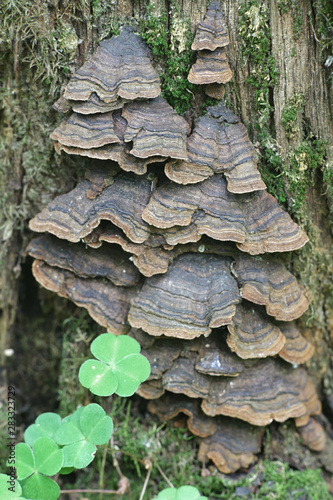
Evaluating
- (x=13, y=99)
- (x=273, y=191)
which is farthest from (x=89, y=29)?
(x=273, y=191)

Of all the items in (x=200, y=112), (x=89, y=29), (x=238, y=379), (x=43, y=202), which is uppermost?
(x=89, y=29)

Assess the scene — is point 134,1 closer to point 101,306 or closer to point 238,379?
point 101,306

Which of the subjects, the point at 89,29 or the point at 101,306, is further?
the point at 101,306

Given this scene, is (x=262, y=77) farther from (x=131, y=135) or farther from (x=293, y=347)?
(x=293, y=347)

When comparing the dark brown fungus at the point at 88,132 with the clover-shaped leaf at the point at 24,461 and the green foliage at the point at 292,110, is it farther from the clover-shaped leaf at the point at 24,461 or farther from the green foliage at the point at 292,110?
the clover-shaped leaf at the point at 24,461

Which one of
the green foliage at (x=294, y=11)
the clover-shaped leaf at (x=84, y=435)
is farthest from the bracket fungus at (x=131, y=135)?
the clover-shaped leaf at (x=84, y=435)

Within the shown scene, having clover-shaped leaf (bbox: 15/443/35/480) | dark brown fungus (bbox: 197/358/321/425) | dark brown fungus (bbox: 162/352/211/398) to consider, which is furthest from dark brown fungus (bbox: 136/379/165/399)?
clover-shaped leaf (bbox: 15/443/35/480)

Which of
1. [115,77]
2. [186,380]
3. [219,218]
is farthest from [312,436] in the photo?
[115,77]
